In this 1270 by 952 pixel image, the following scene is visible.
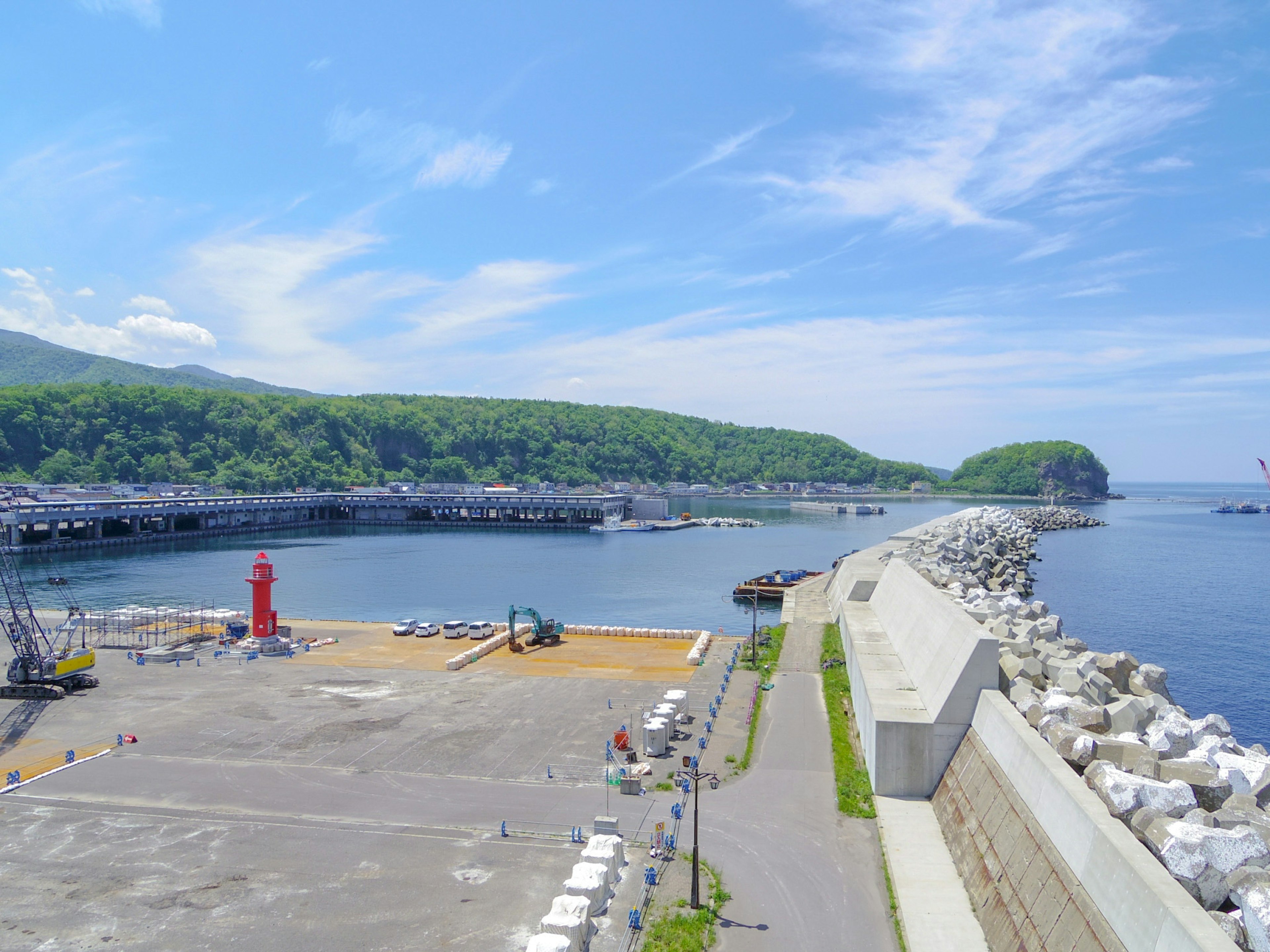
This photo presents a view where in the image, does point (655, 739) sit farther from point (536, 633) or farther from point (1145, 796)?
point (536, 633)

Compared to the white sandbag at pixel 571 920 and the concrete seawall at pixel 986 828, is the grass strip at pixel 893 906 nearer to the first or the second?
the concrete seawall at pixel 986 828

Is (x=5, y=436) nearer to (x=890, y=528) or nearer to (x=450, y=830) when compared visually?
(x=890, y=528)

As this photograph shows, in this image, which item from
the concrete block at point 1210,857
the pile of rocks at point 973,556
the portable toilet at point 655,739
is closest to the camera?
the concrete block at point 1210,857

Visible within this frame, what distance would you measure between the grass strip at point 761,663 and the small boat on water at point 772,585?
62.0 ft

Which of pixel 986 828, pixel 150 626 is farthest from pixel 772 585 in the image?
pixel 986 828

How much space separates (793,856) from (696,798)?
366cm

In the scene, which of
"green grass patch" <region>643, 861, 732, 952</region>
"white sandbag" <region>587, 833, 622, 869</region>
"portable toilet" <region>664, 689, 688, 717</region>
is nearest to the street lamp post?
"green grass patch" <region>643, 861, 732, 952</region>

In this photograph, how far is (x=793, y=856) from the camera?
19.6 m

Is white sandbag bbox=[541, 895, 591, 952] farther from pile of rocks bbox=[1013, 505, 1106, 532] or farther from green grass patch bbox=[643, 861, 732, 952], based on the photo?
pile of rocks bbox=[1013, 505, 1106, 532]

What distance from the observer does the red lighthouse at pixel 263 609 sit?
45.7 m

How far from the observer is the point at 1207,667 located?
4597 cm

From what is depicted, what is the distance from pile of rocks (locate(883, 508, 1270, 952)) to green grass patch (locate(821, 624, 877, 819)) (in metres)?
4.95

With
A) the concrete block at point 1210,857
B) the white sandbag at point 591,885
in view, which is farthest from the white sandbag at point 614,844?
the concrete block at point 1210,857

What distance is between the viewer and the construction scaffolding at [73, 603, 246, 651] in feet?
148
